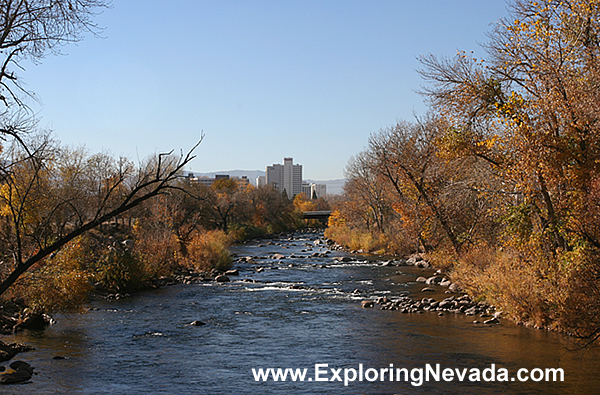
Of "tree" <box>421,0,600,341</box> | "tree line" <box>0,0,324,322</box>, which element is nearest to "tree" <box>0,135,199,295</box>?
"tree line" <box>0,0,324,322</box>

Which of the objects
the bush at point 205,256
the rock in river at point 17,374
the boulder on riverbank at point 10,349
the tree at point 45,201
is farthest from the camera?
the bush at point 205,256

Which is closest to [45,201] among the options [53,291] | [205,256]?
[205,256]

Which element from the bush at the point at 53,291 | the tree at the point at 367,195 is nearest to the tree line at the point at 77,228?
the bush at the point at 53,291

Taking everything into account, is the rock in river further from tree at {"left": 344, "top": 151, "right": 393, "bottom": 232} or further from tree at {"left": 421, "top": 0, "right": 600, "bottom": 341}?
tree at {"left": 344, "top": 151, "right": 393, "bottom": 232}

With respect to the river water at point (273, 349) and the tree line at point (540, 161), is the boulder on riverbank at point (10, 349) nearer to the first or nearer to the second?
the river water at point (273, 349)

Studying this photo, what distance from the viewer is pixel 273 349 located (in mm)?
13578

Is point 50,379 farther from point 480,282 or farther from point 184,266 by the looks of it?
point 184,266

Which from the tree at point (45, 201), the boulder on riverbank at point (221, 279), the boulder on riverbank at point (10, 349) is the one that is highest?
the tree at point (45, 201)

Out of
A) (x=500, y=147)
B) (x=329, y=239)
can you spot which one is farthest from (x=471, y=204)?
(x=329, y=239)

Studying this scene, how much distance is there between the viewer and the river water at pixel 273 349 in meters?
10.6

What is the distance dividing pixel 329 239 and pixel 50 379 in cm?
5026

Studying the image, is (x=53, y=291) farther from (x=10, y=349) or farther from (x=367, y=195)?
(x=367, y=195)

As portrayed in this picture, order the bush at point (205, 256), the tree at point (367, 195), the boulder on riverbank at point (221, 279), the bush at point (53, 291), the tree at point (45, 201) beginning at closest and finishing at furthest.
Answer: the tree at point (45, 201)
the bush at point (53, 291)
the boulder on riverbank at point (221, 279)
the bush at point (205, 256)
the tree at point (367, 195)

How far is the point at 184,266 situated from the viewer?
29.9 m
